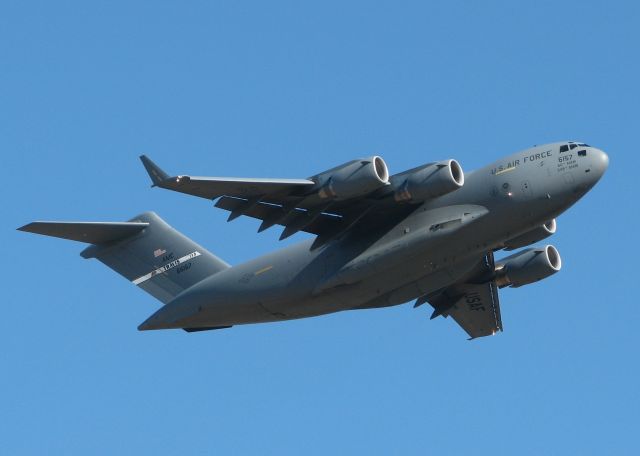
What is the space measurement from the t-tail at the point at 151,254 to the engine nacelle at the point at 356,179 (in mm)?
4461

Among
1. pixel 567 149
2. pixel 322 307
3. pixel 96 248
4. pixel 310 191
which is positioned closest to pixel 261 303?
pixel 322 307

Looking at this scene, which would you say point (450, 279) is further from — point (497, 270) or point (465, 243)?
point (497, 270)

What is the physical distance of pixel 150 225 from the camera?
2672 cm

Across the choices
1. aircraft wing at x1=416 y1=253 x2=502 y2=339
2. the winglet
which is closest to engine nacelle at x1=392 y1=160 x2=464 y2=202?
the winglet

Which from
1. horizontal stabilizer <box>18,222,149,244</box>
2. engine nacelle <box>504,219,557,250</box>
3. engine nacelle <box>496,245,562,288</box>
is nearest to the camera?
horizontal stabilizer <box>18,222,149,244</box>

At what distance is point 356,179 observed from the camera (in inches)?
852

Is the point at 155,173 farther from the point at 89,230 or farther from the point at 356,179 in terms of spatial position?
the point at 89,230

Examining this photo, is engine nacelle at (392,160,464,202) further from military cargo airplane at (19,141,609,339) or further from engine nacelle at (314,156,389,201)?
engine nacelle at (314,156,389,201)

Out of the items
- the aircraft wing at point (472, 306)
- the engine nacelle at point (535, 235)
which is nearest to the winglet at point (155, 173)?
the engine nacelle at point (535, 235)

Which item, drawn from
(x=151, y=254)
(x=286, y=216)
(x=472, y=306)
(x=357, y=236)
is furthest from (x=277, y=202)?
(x=472, y=306)

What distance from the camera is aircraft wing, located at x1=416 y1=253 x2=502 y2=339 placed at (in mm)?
27000

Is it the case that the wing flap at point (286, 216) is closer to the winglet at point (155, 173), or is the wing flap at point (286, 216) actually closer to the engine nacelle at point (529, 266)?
the winglet at point (155, 173)

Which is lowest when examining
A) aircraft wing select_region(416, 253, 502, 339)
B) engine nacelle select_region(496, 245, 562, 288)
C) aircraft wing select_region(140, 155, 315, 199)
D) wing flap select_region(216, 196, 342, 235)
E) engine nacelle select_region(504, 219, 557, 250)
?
aircraft wing select_region(416, 253, 502, 339)

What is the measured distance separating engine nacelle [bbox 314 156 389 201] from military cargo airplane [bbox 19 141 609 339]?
2cm
